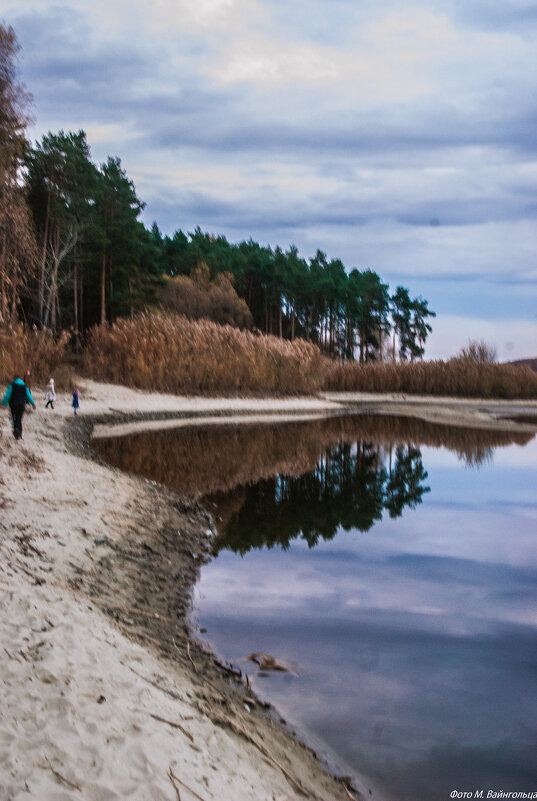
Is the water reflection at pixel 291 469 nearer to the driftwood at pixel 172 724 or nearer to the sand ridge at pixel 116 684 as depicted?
the sand ridge at pixel 116 684

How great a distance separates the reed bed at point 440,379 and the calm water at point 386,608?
26683 mm

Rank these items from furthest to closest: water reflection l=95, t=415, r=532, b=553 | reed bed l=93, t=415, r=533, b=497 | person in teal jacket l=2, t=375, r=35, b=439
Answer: reed bed l=93, t=415, r=533, b=497 → person in teal jacket l=2, t=375, r=35, b=439 → water reflection l=95, t=415, r=532, b=553

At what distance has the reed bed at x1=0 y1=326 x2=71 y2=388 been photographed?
2012cm

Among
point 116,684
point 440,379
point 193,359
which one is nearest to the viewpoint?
point 116,684

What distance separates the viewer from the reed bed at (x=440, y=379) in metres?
Answer: 40.3

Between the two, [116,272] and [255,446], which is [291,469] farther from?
[116,272]

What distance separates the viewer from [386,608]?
616 centimetres

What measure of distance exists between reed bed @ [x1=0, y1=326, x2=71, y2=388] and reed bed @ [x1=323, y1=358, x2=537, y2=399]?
799 inches

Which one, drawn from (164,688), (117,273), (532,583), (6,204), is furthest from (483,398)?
(164,688)

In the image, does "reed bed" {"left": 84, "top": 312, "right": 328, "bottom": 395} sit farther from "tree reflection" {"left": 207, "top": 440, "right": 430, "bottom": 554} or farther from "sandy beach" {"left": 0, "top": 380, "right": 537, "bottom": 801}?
"sandy beach" {"left": 0, "top": 380, "right": 537, "bottom": 801}

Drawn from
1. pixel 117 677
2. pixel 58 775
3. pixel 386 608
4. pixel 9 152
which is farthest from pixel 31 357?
pixel 58 775

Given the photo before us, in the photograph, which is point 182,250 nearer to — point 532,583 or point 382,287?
point 382,287

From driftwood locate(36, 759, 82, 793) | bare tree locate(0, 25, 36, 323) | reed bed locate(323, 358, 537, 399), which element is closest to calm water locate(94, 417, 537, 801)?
driftwood locate(36, 759, 82, 793)

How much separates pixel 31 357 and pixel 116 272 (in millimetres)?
23800
